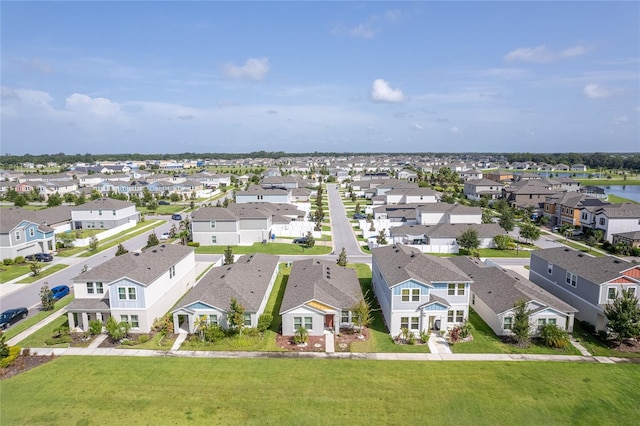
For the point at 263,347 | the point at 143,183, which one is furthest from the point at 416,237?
the point at 143,183

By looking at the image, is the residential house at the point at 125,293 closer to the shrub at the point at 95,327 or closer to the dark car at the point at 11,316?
the shrub at the point at 95,327

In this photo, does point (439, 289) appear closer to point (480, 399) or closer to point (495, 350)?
point (495, 350)

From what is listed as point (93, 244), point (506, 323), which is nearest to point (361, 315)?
point (506, 323)

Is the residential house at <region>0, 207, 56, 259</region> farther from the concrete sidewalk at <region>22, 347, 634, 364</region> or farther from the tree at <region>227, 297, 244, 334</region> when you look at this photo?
the tree at <region>227, 297, 244, 334</region>

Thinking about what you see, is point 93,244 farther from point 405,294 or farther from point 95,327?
point 405,294

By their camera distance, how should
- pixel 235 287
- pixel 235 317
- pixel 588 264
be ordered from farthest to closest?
pixel 588 264, pixel 235 287, pixel 235 317

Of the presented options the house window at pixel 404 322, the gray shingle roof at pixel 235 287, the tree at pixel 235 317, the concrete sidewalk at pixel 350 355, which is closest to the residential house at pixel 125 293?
the gray shingle roof at pixel 235 287

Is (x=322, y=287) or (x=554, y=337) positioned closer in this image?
(x=554, y=337)

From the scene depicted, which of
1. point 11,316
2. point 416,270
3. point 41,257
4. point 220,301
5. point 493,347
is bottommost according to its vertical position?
point 493,347
